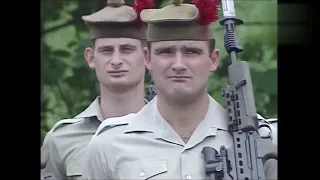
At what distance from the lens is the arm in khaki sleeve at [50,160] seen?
430cm

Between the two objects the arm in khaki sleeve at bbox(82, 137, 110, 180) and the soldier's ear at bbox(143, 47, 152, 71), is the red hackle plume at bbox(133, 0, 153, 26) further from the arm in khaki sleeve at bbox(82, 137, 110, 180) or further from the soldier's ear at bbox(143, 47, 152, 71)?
the arm in khaki sleeve at bbox(82, 137, 110, 180)

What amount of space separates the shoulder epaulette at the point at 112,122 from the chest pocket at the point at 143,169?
0.25 metres

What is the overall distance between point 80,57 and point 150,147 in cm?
69

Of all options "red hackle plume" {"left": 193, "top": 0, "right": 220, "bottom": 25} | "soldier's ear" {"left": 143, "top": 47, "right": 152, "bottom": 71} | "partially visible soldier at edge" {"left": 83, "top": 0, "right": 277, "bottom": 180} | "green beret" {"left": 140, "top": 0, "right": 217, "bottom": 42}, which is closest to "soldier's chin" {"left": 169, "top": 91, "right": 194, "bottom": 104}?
"partially visible soldier at edge" {"left": 83, "top": 0, "right": 277, "bottom": 180}

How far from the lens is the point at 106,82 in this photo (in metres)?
4.30

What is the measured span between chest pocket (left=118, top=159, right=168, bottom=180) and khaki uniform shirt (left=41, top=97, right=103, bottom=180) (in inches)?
11.0

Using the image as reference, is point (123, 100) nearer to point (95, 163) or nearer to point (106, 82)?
point (106, 82)

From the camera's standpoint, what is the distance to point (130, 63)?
4.27m

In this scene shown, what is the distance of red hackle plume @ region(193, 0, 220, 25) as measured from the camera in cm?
424

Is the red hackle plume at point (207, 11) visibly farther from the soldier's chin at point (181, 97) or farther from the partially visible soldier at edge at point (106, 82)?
the soldier's chin at point (181, 97)

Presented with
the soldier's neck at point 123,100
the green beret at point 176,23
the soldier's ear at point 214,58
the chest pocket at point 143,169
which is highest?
the green beret at point 176,23

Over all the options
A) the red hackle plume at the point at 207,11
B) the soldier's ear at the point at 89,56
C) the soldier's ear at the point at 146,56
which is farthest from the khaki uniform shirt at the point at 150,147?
the red hackle plume at the point at 207,11

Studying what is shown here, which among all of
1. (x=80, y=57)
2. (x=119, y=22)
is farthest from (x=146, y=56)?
(x=80, y=57)
